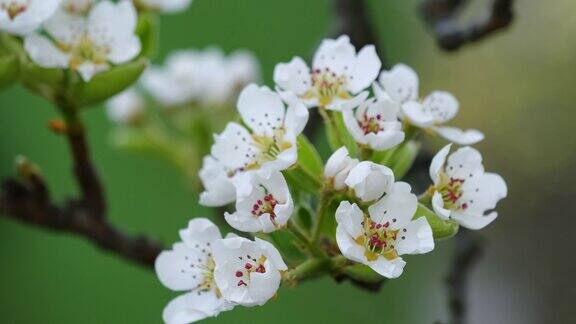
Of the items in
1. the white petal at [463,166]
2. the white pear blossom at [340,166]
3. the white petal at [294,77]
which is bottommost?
the white petal at [463,166]

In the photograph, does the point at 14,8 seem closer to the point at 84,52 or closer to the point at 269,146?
the point at 84,52

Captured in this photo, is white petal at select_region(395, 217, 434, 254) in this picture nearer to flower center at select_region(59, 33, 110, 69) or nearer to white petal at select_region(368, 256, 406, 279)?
white petal at select_region(368, 256, 406, 279)

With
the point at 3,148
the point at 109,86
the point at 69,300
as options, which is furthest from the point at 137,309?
the point at 109,86

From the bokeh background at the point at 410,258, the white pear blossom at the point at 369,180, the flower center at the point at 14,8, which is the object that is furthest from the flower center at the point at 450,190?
the bokeh background at the point at 410,258

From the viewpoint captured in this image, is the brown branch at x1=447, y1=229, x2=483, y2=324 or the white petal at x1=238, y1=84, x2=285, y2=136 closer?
the white petal at x1=238, y1=84, x2=285, y2=136

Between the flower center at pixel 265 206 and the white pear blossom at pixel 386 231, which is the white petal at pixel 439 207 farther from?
the flower center at pixel 265 206

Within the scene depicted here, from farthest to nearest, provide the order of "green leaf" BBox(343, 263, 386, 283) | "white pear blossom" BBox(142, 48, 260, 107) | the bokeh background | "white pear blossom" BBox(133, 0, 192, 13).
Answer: the bokeh background < "white pear blossom" BBox(142, 48, 260, 107) < "white pear blossom" BBox(133, 0, 192, 13) < "green leaf" BBox(343, 263, 386, 283)

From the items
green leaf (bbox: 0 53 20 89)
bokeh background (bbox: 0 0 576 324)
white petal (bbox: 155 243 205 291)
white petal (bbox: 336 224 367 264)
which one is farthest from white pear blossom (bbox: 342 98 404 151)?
bokeh background (bbox: 0 0 576 324)

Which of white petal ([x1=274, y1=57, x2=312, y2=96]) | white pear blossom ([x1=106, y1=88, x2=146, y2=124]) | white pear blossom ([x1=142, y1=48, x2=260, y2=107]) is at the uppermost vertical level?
white petal ([x1=274, y1=57, x2=312, y2=96])
